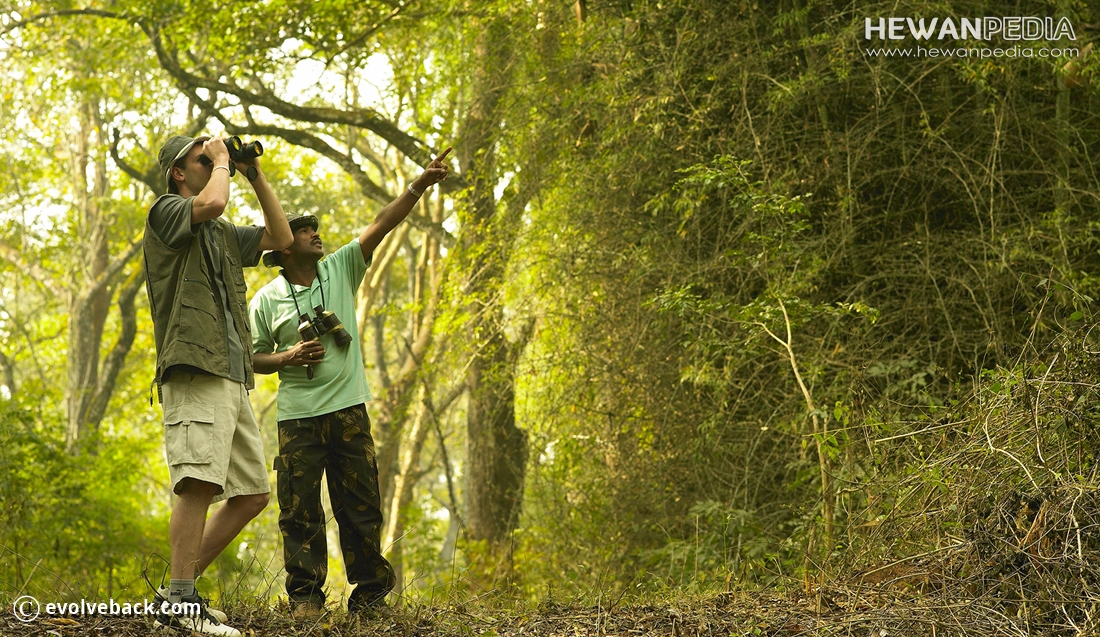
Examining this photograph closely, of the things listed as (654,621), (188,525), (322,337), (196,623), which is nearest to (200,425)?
(188,525)

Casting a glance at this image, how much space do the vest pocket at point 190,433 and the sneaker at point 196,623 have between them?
0.44 m

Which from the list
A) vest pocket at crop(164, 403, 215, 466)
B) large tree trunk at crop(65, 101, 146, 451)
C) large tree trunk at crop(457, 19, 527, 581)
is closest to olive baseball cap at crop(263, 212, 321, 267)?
vest pocket at crop(164, 403, 215, 466)

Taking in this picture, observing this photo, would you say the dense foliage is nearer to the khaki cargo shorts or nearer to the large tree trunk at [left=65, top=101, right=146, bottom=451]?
the khaki cargo shorts

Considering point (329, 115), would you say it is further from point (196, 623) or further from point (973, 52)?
point (196, 623)

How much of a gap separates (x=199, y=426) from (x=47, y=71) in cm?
1422

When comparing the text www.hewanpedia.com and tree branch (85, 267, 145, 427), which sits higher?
the text www.hewanpedia.com

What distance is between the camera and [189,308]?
10.6 ft

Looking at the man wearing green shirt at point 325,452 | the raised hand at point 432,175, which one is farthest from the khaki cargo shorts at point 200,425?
the raised hand at point 432,175

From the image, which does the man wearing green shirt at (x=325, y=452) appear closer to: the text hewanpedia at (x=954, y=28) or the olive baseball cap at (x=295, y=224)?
the olive baseball cap at (x=295, y=224)

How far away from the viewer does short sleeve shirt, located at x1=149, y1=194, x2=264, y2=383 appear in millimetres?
3248

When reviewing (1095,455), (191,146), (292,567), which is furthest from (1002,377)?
(191,146)

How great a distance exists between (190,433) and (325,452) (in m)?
0.73

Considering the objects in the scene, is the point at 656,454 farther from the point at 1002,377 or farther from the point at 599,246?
the point at 1002,377

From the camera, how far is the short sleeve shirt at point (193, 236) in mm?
3248
